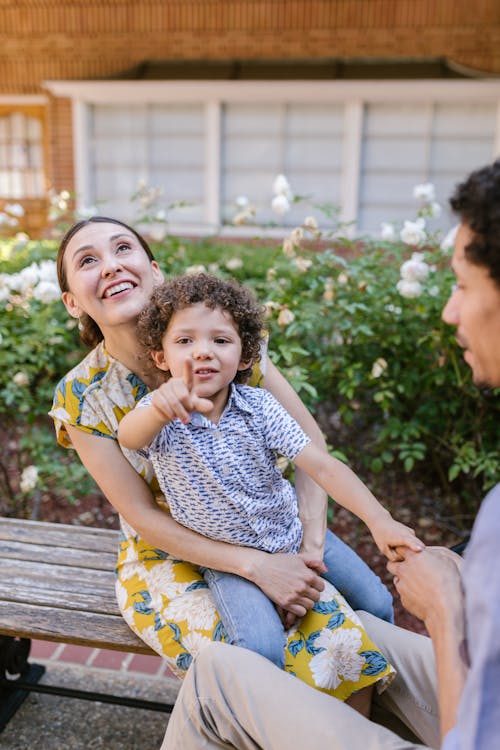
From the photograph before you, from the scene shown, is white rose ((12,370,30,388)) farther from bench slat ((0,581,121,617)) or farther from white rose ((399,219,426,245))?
white rose ((399,219,426,245))

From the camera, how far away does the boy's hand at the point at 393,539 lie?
1.53 metres

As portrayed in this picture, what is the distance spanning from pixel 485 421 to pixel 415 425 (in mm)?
410

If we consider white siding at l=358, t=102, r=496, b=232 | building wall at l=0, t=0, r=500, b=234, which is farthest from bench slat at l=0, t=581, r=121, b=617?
building wall at l=0, t=0, r=500, b=234

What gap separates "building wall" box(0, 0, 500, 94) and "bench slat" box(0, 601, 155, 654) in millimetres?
8817

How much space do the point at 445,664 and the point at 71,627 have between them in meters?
1.17

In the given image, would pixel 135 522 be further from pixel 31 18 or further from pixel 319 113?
pixel 31 18

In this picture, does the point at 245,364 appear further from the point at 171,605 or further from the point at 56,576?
the point at 56,576

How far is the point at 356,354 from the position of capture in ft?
10.6

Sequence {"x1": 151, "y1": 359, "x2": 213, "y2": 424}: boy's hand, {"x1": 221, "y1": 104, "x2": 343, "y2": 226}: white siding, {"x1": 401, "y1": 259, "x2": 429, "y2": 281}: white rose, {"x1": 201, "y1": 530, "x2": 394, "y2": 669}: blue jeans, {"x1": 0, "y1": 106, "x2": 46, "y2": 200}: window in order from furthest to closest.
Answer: {"x1": 0, "y1": 106, "x2": 46, "y2": 200}: window < {"x1": 221, "y1": 104, "x2": 343, "y2": 226}: white siding < {"x1": 401, "y1": 259, "x2": 429, "y2": 281}: white rose < {"x1": 201, "y1": 530, "x2": 394, "y2": 669}: blue jeans < {"x1": 151, "y1": 359, "x2": 213, "y2": 424}: boy's hand

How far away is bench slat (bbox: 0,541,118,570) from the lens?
7.43ft

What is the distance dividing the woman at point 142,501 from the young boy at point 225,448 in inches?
2.1

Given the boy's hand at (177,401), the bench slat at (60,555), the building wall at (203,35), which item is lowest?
the bench slat at (60,555)

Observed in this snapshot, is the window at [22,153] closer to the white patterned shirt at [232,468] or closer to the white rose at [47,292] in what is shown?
the white rose at [47,292]

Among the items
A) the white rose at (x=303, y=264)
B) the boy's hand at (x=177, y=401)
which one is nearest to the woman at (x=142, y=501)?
the boy's hand at (x=177, y=401)
